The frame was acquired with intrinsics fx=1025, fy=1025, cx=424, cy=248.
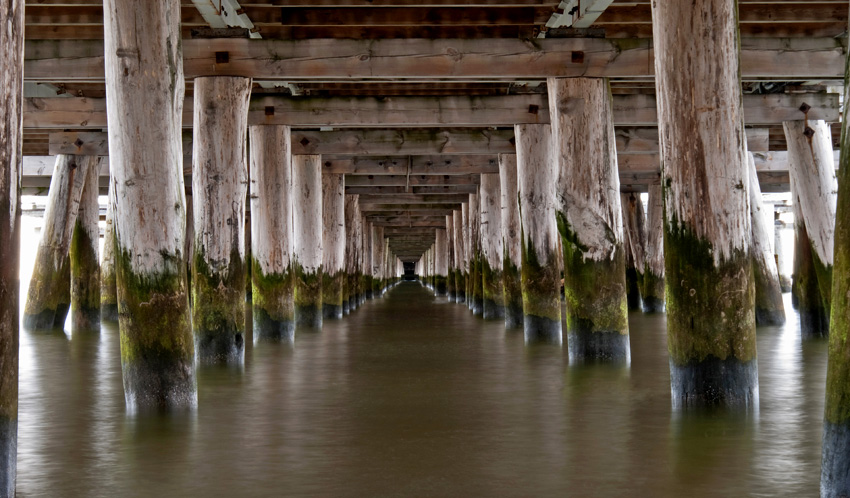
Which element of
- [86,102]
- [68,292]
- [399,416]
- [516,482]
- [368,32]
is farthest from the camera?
[68,292]

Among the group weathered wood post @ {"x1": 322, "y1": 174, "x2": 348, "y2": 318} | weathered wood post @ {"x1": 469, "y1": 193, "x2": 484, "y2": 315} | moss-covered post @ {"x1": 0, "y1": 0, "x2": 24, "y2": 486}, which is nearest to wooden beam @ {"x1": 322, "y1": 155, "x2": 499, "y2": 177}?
weathered wood post @ {"x1": 322, "y1": 174, "x2": 348, "y2": 318}

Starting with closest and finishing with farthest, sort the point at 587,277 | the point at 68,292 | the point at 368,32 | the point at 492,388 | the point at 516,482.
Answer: the point at 516,482
the point at 492,388
the point at 587,277
the point at 368,32
the point at 68,292

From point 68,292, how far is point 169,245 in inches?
322

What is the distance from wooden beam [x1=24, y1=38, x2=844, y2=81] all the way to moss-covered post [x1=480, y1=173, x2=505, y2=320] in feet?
23.6

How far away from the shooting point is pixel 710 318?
5148 mm

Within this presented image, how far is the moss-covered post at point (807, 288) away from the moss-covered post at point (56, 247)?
8.05 metres

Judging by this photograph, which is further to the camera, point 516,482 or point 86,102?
point 86,102

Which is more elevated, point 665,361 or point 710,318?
point 710,318

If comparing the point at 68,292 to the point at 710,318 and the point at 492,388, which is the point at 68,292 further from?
the point at 710,318

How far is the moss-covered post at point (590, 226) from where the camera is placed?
7812 millimetres

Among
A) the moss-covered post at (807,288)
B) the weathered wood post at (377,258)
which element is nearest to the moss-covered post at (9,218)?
the moss-covered post at (807,288)

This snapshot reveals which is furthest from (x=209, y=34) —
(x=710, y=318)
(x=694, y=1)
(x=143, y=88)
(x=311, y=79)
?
(x=710, y=318)

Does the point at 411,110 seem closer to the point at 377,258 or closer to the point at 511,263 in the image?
the point at 511,263

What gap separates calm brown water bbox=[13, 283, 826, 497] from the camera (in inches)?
160
